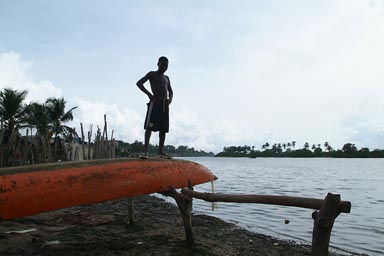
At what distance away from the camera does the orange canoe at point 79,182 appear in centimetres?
420

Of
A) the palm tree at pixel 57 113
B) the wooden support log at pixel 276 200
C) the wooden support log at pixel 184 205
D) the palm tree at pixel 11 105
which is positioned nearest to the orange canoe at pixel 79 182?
the wooden support log at pixel 184 205

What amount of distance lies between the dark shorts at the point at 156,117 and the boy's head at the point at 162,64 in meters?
0.58

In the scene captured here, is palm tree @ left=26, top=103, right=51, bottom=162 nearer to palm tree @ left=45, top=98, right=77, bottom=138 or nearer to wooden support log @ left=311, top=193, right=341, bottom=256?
palm tree @ left=45, top=98, right=77, bottom=138

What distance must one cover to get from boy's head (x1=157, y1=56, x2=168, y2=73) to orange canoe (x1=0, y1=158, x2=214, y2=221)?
63.8 inches

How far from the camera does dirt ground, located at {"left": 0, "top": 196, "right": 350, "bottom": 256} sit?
5.20 meters

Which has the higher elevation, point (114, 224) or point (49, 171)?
point (49, 171)

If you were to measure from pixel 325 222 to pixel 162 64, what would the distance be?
3.89m

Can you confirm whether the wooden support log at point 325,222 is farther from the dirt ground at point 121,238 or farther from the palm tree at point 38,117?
the palm tree at point 38,117

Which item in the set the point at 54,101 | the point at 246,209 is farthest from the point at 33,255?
the point at 54,101

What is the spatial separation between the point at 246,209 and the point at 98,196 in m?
8.22

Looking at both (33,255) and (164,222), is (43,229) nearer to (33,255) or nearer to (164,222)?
(33,255)

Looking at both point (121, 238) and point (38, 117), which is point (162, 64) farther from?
point (38, 117)

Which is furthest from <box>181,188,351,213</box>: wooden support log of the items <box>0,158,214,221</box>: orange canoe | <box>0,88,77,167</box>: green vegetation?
<box>0,88,77,167</box>: green vegetation

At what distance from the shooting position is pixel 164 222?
8180 millimetres
